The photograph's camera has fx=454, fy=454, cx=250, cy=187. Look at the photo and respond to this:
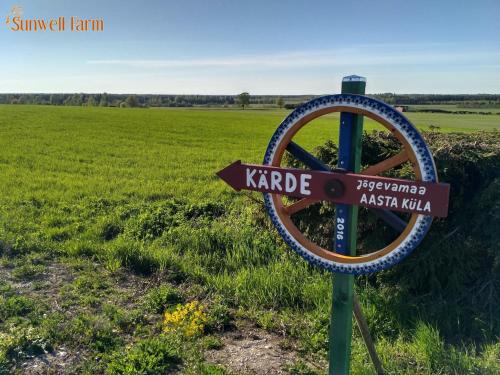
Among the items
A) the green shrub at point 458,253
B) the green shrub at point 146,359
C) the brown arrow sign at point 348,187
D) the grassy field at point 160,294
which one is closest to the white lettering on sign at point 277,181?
the brown arrow sign at point 348,187

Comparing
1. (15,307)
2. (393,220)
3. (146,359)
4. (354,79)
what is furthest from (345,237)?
(15,307)

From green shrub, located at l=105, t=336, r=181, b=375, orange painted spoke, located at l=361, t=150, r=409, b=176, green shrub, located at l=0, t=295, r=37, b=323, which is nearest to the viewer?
orange painted spoke, located at l=361, t=150, r=409, b=176

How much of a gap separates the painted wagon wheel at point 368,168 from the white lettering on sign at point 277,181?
9cm

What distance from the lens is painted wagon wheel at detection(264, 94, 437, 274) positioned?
6.73ft

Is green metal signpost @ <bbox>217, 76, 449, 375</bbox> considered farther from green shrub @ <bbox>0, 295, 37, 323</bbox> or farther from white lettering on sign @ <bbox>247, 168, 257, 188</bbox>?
green shrub @ <bbox>0, 295, 37, 323</bbox>

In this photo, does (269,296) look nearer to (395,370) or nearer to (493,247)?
(395,370)

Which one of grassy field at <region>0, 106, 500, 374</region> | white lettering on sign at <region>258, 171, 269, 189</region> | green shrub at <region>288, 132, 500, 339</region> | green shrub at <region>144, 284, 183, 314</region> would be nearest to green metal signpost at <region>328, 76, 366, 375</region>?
white lettering on sign at <region>258, 171, 269, 189</region>

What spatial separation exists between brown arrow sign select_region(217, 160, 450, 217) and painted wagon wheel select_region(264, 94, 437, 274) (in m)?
0.08

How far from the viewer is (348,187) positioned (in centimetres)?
218

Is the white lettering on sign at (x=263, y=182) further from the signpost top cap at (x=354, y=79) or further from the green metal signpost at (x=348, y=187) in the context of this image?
the signpost top cap at (x=354, y=79)

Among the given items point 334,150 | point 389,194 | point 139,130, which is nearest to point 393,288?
point 334,150

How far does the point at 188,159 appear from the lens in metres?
14.7

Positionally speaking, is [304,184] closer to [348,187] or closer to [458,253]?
[348,187]

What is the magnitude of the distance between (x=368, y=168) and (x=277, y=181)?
1.52 feet
